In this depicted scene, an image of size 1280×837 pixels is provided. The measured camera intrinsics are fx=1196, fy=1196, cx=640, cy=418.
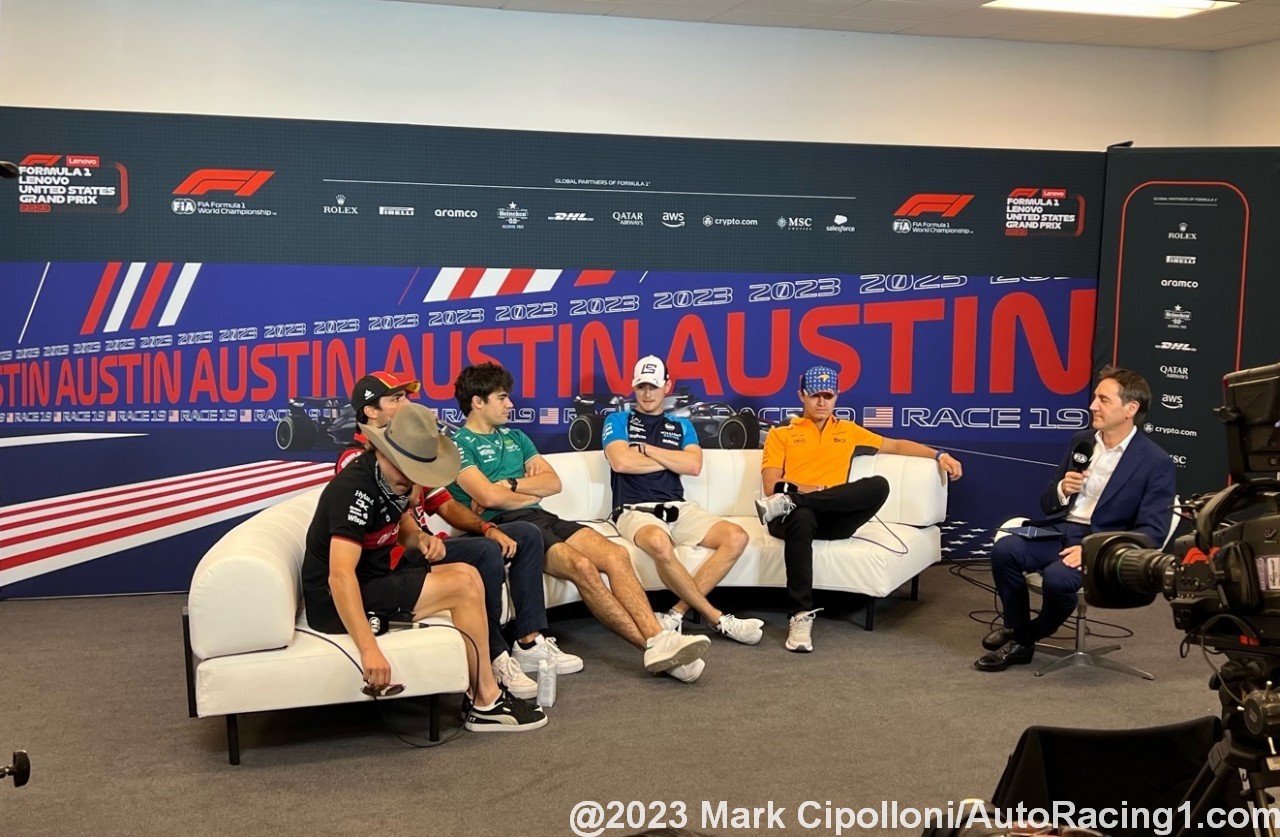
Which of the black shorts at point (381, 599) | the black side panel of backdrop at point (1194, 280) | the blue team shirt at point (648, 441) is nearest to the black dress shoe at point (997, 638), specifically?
the blue team shirt at point (648, 441)

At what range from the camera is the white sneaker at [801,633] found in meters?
4.66

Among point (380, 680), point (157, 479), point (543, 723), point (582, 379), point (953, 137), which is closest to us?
point (380, 680)

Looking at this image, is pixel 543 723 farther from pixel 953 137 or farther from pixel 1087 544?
pixel 953 137

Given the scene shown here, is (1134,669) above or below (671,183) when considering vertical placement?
below

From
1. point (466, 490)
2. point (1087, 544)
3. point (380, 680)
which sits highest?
point (1087, 544)

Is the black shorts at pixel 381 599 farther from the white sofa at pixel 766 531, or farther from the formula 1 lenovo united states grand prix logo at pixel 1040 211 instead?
the formula 1 lenovo united states grand prix logo at pixel 1040 211

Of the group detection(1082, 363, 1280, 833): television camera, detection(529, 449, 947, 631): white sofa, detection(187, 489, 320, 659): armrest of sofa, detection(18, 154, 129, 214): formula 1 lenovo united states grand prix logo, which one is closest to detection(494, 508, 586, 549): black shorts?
detection(529, 449, 947, 631): white sofa

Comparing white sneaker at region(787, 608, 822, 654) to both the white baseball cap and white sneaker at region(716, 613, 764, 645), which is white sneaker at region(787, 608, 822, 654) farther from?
the white baseball cap

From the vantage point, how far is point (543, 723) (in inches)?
149

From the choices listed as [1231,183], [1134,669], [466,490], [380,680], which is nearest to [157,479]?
[466,490]

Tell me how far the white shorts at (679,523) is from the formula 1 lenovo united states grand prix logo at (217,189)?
2262mm

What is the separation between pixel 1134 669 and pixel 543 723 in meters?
2.20

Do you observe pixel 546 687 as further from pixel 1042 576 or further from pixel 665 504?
pixel 1042 576

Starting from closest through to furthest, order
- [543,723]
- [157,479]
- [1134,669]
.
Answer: [543,723], [1134,669], [157,479]
